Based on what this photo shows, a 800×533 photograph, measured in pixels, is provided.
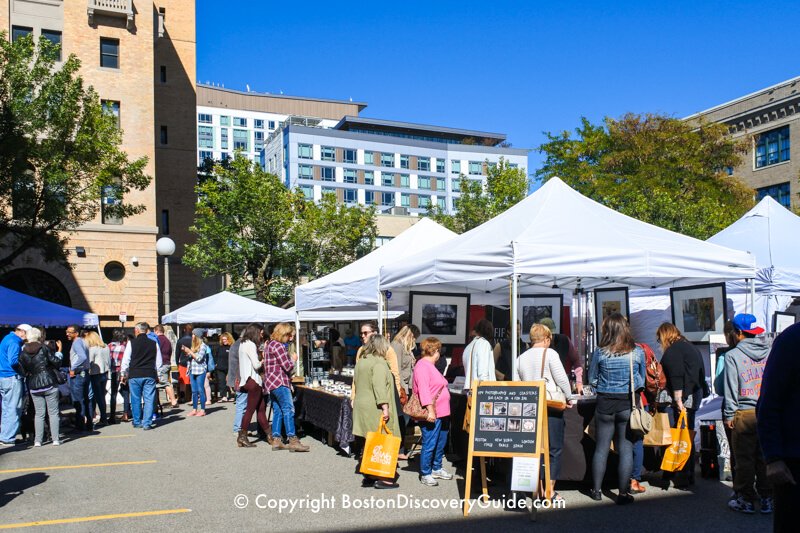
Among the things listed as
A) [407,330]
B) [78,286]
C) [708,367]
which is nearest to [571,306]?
[708,367]

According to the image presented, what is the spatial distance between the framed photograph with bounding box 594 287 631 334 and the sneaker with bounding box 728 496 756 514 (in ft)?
16.5

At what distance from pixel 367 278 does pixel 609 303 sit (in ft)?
13.3

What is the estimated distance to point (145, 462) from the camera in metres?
10.4

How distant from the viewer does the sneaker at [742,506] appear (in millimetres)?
7043

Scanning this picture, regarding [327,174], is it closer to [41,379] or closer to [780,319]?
[41,379]

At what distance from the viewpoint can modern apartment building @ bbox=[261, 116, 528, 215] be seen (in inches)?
3526

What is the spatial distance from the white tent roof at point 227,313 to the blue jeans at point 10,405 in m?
7.75

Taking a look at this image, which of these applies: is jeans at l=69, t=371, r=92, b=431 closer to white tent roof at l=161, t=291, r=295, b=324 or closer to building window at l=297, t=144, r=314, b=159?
white tent roof at l=161, t=291, r=295, b=324

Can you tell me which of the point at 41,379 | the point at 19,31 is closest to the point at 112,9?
the point at 19,31

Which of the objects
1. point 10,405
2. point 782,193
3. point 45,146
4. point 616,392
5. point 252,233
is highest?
point 782,193

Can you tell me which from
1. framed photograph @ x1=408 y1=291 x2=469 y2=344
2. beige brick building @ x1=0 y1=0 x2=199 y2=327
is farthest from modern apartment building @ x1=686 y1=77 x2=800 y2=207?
framed photograph @ x1=408 y1=291 x2=469 y2=344

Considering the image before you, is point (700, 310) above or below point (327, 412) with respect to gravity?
above

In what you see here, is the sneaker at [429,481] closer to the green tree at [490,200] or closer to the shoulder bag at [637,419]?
the shoulder bag at [637,419]

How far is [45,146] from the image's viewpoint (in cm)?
2188
